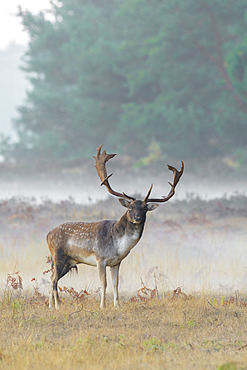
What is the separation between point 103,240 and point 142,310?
1.21 metres

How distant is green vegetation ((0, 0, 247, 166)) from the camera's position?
105ft

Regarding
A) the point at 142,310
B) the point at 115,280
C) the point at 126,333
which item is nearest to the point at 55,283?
the point at 115,280

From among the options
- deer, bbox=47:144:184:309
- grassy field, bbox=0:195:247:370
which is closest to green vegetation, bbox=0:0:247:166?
grassy field, bbox=0:195:247:370

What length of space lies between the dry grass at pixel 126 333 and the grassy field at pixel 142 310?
0.6 inches

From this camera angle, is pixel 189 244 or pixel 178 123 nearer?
pixel 189 244

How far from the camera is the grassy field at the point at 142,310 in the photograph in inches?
289

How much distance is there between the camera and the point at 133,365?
6.98m

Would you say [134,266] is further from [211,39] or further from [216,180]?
[211,39]

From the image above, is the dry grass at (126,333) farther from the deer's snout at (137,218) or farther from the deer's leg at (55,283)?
the deer's snout at (137,218)

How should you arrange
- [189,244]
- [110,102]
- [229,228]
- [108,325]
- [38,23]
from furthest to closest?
[38,23] < [110,102] < [229,228] < [189,244] < [108,325]

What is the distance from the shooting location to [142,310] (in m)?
9.62

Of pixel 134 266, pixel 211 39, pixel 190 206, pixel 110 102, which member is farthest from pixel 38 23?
pixel 134 266

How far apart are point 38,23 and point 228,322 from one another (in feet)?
113

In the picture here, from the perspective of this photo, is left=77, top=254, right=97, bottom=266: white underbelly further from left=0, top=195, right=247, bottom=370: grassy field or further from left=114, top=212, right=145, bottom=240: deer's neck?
left=0, top=195, right=247, bottom=370: grassy field
